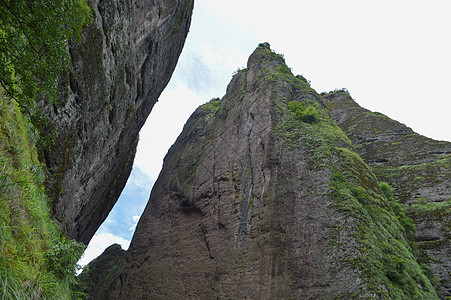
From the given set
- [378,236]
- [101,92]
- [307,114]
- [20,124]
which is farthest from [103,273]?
[378,236]

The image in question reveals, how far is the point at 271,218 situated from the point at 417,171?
Answer: 1244 centimetres

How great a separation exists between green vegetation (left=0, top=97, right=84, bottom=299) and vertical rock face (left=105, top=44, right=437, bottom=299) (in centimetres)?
962

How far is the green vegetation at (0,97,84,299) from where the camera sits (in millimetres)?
3838

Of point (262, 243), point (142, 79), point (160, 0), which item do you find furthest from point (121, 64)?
point (262, 243)

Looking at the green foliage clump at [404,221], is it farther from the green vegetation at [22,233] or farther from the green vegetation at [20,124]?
the green vegetation at [20,124]

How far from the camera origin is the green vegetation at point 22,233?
3.84m

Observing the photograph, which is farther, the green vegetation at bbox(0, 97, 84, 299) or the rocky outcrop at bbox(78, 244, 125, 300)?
the rocky outcrop at bbox(78, 244, 125, 300)

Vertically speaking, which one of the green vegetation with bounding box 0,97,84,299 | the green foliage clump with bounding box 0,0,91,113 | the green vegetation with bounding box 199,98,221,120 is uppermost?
the green vegetation with bounding box 199,98,221,120

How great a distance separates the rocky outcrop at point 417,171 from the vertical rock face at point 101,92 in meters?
19.4

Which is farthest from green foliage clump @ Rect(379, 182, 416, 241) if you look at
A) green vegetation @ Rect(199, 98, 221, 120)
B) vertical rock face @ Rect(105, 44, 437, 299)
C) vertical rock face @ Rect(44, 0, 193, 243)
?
green vegetation @ Rect(199, 98, 221, 120)

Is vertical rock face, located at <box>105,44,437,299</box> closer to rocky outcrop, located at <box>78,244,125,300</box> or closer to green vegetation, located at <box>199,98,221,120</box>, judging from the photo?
rocky outcrop, located at <box>78,244,125,300</box>

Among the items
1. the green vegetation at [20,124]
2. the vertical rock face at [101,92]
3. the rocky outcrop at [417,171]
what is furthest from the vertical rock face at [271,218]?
the green vegetation at [20,124]

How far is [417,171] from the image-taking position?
20062 mm

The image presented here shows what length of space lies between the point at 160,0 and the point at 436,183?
22986 mm
